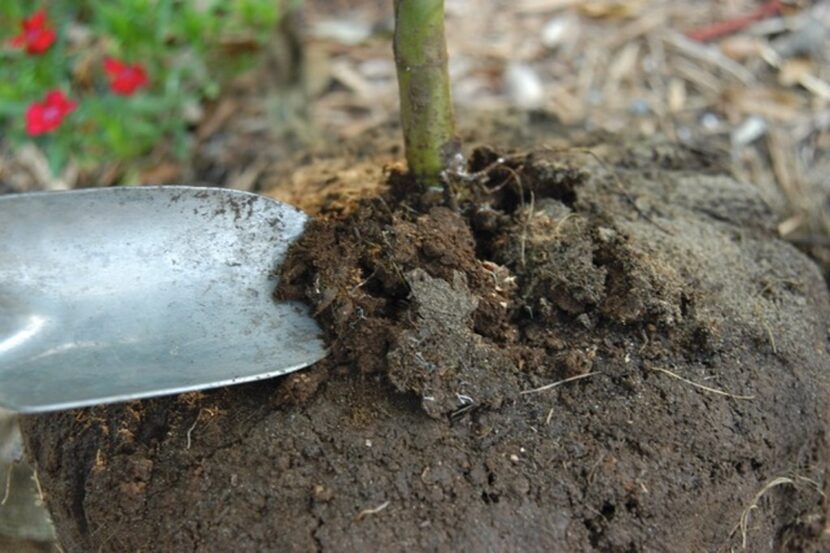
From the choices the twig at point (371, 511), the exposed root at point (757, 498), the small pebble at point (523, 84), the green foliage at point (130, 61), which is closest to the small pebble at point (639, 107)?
the small pebble at point (523, 84)

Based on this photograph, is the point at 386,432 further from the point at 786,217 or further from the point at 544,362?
the point at 786,217

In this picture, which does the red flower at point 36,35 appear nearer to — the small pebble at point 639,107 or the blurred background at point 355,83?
the blurred background at point 355,83

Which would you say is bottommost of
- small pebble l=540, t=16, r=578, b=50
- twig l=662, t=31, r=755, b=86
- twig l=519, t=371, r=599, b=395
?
twig l=662, t=31, r=755, b=86

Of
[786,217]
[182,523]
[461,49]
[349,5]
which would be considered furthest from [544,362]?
[349,5]

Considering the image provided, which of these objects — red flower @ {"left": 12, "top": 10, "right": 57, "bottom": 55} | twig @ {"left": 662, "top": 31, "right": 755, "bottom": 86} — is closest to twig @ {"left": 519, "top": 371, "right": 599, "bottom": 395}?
red flower @ {"left": 12, "top": 10, "right": 57, "bottom": 55}

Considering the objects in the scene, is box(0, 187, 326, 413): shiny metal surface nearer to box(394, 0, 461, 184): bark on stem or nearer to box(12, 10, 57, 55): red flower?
box(394, 0, 461, 184): bark on stem
